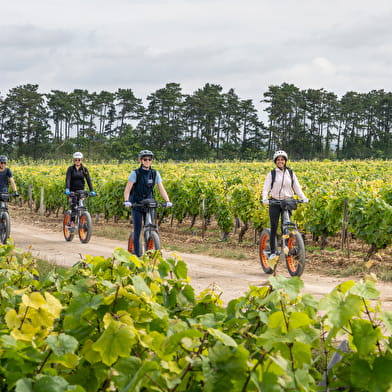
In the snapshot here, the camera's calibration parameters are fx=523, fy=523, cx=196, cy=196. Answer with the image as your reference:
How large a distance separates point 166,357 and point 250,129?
9098cm

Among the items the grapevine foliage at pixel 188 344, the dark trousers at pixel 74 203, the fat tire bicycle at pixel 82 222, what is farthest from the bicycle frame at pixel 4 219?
the grapevine foliage at pixel 188 344

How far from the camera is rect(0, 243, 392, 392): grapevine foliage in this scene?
4.47 feet

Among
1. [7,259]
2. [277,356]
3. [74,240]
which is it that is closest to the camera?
[277,356]

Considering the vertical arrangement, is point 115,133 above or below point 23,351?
above

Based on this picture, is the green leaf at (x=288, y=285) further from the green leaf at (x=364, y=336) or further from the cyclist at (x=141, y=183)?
the cyclist at (x=141, y=183)

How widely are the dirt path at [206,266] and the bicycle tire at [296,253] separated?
0.96ft

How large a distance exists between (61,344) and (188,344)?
0.36m

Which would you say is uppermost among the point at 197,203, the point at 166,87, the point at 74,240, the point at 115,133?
the point at 166,87

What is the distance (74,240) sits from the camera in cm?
1456

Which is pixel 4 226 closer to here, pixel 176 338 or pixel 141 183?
pixel 141 183

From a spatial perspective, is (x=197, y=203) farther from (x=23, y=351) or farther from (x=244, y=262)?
(x=23, y=351)

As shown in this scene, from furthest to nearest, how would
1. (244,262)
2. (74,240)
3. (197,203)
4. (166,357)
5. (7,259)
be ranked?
(197,203)
(74,240)
(244,262)
(7,259)
(166,357)

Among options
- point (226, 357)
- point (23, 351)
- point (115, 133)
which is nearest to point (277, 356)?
point (226, 357)

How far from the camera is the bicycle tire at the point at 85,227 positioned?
44.1 ft
